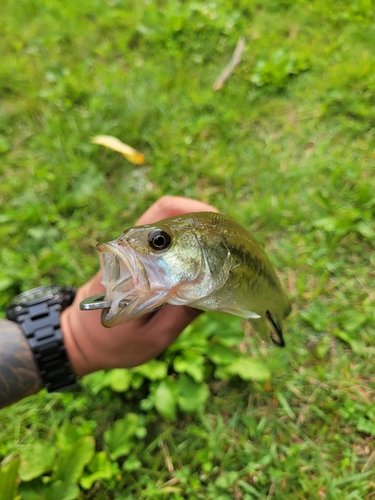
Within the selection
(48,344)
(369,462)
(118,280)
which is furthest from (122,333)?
(369,462)

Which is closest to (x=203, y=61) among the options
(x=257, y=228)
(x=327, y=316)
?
(x=257, y=228)

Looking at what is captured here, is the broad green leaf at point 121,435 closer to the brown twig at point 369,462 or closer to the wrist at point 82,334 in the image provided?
the wrist at point 82,334

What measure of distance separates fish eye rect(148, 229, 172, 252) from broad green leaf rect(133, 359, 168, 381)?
1358 mm

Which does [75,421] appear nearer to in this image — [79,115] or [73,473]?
[73,473]

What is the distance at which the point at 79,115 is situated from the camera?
3770mm

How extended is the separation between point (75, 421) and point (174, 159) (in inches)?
82.2

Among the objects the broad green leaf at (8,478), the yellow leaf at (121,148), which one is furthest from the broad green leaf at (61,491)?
the yellow leaf at (121,148)

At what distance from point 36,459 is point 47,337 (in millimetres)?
731

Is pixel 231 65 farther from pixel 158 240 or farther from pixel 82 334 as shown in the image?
pixel 158 240

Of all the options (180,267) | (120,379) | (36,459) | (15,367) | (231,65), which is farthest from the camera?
(231,65)

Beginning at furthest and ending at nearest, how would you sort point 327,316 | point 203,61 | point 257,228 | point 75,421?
point 203,61
point 257,228
point 327,316
point 75,421

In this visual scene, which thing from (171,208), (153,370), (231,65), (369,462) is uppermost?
(231,65)

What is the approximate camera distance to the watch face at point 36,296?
7.22 feet

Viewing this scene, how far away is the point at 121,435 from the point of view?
96.2 inches
